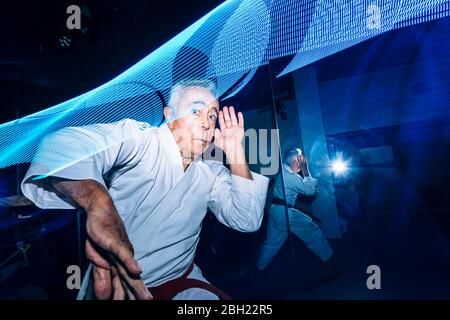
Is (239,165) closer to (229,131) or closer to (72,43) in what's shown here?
(229,131)

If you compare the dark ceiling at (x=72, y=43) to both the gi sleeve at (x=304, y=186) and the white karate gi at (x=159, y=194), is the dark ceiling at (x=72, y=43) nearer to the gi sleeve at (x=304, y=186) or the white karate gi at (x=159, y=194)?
the white karate gi at (x=159, y=194)

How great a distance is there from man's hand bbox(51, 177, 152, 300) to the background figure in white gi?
3.24ft

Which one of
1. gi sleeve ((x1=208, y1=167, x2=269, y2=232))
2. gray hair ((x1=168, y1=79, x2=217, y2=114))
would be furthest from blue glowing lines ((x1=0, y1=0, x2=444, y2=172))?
gi sleeve ((x1=208, y1=167, x2=269, y2=232))

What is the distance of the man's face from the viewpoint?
116cm

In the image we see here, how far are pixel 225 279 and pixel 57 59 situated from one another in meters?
1.76

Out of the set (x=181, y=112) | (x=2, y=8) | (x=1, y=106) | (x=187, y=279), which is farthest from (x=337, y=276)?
(x=2, y=8)

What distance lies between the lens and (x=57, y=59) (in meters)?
1.72

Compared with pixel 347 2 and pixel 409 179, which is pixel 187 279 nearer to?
pixel 347 2

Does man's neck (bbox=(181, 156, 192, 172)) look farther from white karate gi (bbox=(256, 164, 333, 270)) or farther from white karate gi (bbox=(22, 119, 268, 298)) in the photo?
white karate gi (bbox=(256, 164, 333, 270))

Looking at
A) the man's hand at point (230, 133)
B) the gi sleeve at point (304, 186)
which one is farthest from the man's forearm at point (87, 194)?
the gi sleeve at point (304, 186)

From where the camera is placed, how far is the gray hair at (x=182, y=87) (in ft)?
3.78

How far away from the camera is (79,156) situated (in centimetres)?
85

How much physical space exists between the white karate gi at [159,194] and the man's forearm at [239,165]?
0.02 meters

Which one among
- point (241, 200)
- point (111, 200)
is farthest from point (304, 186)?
point (111, 200)
